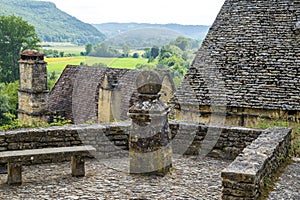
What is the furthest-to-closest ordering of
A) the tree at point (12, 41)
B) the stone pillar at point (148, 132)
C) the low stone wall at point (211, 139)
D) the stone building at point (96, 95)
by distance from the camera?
the tree at point (12, 41)
the stone building at point (96, 95)
the low stone wall at point (211, 139)
the stone pillar at point (148, 132)

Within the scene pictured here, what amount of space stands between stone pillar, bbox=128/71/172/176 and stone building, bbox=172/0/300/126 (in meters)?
6.39

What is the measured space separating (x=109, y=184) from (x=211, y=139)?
8.70ft

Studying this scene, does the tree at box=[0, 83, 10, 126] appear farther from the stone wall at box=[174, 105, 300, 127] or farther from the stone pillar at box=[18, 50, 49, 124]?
the stone wall at box=[174, 105, 300, 127]

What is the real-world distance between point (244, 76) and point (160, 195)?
330 inches

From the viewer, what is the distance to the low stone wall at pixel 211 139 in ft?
28.6

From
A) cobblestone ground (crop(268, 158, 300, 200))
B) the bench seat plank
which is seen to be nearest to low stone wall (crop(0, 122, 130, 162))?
the bench seat plank

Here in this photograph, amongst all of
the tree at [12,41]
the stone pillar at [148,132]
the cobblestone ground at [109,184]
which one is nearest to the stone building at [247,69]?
the cobblestone ground at [109,184]

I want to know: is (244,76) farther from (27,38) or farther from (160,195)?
(27,38)

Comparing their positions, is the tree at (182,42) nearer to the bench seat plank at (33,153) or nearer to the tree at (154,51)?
the tree at (154,51)

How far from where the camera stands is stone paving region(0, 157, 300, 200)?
253 inches

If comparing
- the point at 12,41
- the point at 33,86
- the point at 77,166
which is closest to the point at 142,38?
the point at 77,166

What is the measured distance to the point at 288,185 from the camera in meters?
7.01

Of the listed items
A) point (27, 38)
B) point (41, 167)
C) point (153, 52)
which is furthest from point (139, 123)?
point (27, 38)

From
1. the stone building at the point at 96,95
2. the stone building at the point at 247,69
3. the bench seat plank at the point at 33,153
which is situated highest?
the stone building at the point at 247,69
